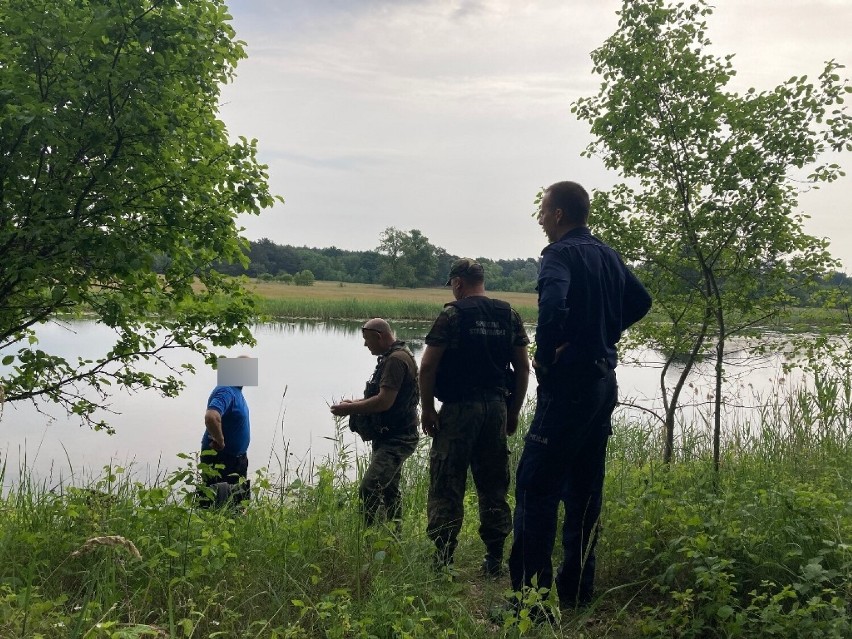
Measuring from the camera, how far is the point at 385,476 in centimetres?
434

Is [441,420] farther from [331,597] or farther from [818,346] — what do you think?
[818,346]

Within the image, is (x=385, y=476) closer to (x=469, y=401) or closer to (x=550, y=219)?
(x=469, y=401)

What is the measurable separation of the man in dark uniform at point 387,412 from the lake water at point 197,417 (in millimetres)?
286

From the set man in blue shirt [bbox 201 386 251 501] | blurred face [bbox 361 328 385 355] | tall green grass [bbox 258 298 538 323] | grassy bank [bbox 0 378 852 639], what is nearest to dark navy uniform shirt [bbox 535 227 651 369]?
grassy bank [bbox 0 378 852 639]

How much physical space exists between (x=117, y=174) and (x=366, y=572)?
96.3 inches

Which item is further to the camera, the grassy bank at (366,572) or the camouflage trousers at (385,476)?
the camouflage trousers at (385,476)

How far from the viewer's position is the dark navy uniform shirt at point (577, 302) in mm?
3059

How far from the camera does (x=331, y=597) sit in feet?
9.66

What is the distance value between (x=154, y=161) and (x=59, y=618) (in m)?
2.31

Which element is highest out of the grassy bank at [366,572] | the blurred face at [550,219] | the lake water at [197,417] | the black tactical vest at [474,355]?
the blurred face at [550,219]

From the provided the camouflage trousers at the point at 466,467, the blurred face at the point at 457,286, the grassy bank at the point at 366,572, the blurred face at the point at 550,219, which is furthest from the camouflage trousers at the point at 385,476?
the blurred face at the point at 550,219

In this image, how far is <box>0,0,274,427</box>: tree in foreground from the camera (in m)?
3.34

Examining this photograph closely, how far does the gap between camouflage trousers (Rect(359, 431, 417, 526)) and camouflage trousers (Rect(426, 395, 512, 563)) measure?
1.71ft

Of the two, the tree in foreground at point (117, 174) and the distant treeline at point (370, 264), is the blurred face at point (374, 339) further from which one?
the distant treeline at point (370, 264)
